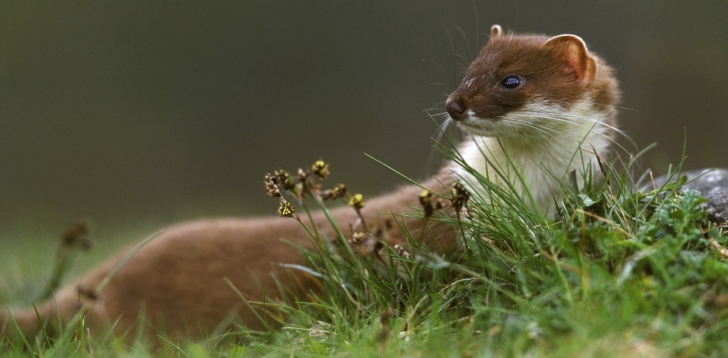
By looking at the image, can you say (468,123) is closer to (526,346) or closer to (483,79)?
Answer: (483,79)

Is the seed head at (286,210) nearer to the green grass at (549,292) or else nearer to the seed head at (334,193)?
the seed head at (334,193)

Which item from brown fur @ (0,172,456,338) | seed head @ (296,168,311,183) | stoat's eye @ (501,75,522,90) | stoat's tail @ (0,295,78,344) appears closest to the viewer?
seed head @ (296,168,311,183)

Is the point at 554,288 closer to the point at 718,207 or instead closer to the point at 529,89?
the point at 718,207

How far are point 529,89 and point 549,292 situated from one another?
1413 millimetres

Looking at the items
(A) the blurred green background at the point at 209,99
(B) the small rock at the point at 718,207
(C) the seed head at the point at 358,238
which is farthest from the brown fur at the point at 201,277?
(A) the blurred green background at the point at 209,99

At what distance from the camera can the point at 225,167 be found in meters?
11.6

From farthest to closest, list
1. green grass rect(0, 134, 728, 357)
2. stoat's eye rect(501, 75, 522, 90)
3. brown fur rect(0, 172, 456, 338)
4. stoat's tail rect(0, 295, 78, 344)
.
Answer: brown fur rect(0, 172, 456, 338)
stoat's tail rect(0, 295, 78, 344)
stoat's eye rect(501, 75, 522, 90)
green grass rect(0, 134, 728, 357)

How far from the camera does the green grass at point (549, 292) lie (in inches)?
70.8

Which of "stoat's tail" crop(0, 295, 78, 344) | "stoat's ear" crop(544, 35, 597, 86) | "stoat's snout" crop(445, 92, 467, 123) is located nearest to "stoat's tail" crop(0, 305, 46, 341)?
"stoat's tail" crop(0, 295, 78, 344)

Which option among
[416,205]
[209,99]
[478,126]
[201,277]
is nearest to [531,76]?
[478,126]

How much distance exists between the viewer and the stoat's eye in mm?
3160

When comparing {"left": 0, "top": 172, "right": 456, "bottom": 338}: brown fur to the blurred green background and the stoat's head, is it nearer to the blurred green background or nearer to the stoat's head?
the stoat's head

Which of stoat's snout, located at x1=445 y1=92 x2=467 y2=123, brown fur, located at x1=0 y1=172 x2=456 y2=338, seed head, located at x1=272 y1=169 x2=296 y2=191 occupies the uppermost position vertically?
stoat's snout, located at x1=445 y1=92 x2=467 y2=123

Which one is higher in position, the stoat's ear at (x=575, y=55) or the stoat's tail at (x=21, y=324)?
the stoat's ear at (x=575, y=55)
